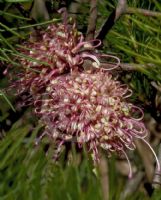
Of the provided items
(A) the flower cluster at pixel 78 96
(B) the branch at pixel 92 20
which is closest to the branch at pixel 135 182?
(A) the flower cluster at pixel 78 96

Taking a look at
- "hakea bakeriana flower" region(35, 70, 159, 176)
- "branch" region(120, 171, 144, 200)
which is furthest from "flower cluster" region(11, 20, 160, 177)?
"branch" region(120, 171, 144, 200)

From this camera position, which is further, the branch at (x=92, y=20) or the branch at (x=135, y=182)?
the branch at (x=135, y=182)

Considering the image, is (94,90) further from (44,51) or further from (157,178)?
(157,178)

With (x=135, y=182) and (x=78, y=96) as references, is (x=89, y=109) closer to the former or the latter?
(x=78, y=96)

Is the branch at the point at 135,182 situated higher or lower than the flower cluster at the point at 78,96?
lower

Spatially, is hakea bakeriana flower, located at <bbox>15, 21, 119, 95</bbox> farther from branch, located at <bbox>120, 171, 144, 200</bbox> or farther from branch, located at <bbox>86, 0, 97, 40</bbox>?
branch, located at <bbox>120, 171, 144, 200</bbox>

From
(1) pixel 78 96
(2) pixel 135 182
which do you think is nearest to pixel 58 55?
(1) pixel 78 96

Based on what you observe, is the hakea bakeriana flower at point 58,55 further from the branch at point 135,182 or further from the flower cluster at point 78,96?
the branch at point 135,182

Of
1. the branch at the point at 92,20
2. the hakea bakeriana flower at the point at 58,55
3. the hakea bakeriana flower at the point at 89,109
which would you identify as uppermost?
the branch at the point at 92,20
